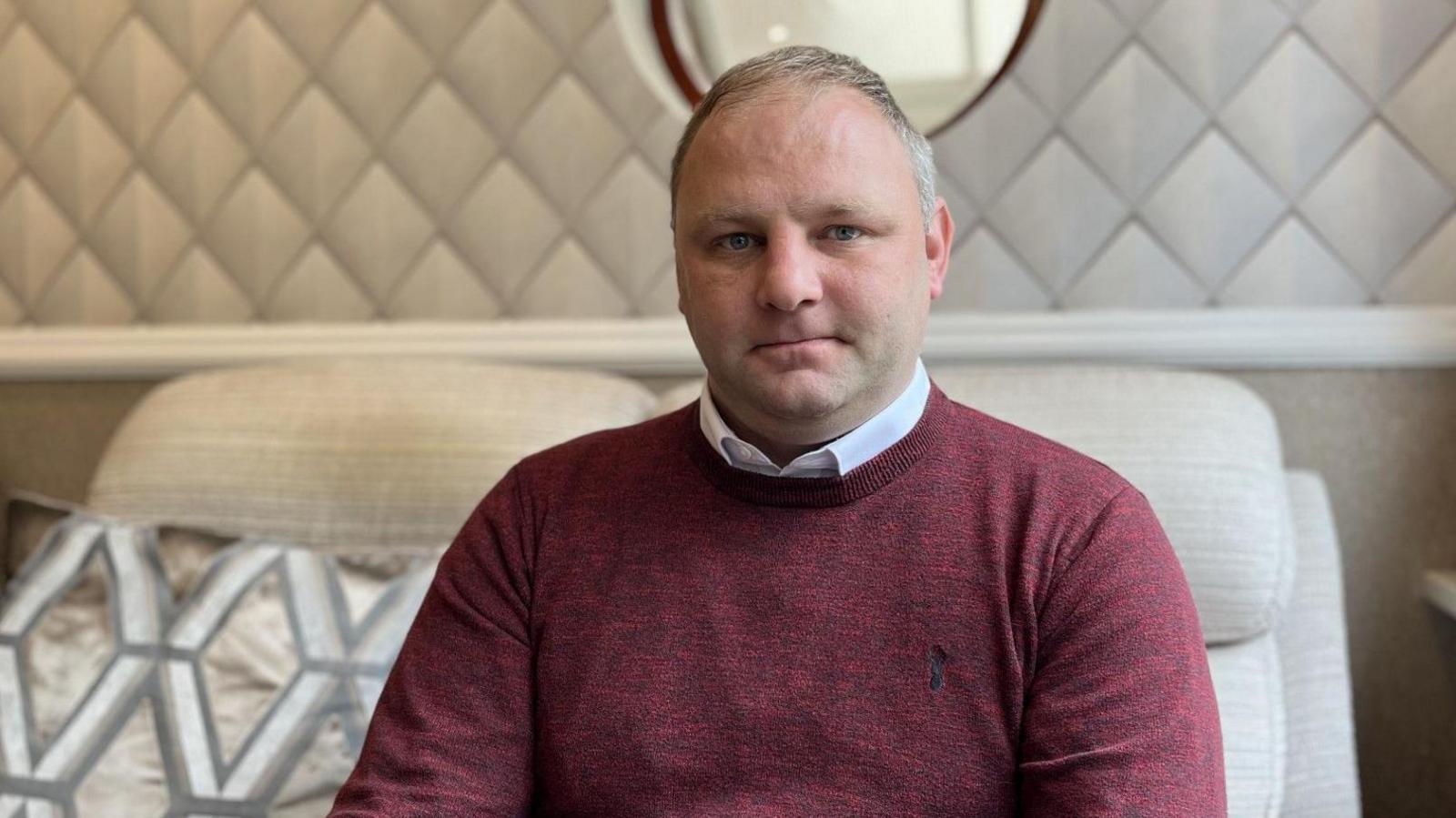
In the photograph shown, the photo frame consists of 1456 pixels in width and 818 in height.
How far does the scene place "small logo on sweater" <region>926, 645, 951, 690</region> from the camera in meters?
1.10

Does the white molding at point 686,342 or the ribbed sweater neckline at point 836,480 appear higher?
the white molding at point 686,342

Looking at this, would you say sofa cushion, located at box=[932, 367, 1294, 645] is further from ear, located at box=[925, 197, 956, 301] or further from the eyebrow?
the eyebrow

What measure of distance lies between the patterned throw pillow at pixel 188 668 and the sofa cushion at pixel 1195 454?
2.47 ft

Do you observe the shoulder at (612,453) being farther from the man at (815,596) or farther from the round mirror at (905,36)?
the round mirror at (905,36)

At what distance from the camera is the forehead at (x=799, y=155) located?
3.58ft

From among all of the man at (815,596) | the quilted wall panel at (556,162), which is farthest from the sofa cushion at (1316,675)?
the man at (815,596)

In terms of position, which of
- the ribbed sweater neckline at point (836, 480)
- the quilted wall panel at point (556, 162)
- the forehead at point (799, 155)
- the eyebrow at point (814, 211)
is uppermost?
the quilted wall panel at point (556, 162)

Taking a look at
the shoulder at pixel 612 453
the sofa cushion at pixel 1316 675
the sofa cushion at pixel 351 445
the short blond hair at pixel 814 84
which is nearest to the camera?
the short blond hair at pixel 814 84

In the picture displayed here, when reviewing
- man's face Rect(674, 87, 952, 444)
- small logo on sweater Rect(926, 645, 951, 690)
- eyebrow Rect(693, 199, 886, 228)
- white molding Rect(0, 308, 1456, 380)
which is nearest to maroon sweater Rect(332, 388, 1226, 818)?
small logo on sweater Rect(926, 645, 951, 690)

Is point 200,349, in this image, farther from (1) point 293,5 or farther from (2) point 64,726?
(2) point 64,726

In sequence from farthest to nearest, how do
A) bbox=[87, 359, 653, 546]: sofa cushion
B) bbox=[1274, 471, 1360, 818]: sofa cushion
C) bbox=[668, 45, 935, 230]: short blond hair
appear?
1. bbox=[87, 359, 653, 546]: sofa cushion
2. bbox=[1274, 471, 1360, 818]: sofa cushion
3. bbox=[668, 45, 935, 230]: short blond hair

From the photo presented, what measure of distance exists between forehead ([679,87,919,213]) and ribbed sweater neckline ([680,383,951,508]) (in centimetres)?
21

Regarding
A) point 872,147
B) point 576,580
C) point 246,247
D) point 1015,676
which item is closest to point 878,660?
point 1015,676

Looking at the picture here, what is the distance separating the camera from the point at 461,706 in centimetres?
117
